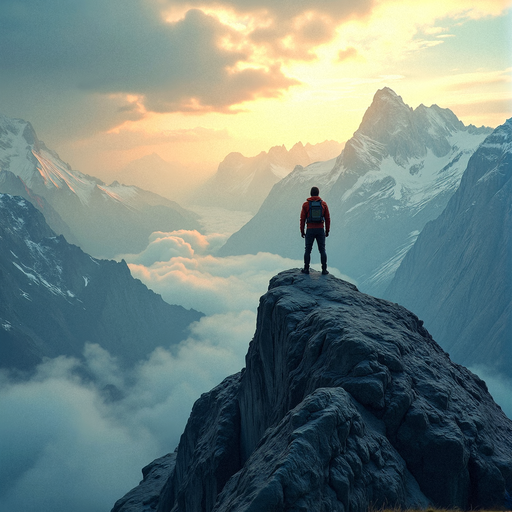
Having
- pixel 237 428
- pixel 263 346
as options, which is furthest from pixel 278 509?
pixel 237 428

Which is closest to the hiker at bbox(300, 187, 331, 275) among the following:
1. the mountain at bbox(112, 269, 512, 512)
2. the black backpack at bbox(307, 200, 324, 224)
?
the black backpack at bbox(307, 200, 324, 224)

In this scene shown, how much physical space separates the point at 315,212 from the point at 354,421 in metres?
13.7

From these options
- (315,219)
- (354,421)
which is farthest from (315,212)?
(354,421)

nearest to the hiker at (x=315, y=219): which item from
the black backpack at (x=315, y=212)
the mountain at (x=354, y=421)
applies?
the black backpack at (x=315, y=212)

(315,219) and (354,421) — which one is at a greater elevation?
(315,219)

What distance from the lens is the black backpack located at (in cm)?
2645

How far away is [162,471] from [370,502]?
153 feet

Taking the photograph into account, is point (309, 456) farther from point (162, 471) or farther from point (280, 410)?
point (162, 471)

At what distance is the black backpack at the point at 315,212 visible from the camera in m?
26.5

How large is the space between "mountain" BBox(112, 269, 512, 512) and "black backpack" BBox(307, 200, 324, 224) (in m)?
3.43

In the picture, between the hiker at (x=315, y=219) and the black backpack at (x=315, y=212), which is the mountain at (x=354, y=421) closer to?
the hiker at (x=315, y=219)

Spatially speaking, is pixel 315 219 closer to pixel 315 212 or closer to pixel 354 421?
pixel 315 212

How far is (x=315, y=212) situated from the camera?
87.5 feet

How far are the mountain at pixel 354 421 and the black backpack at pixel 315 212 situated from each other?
11.3ft
